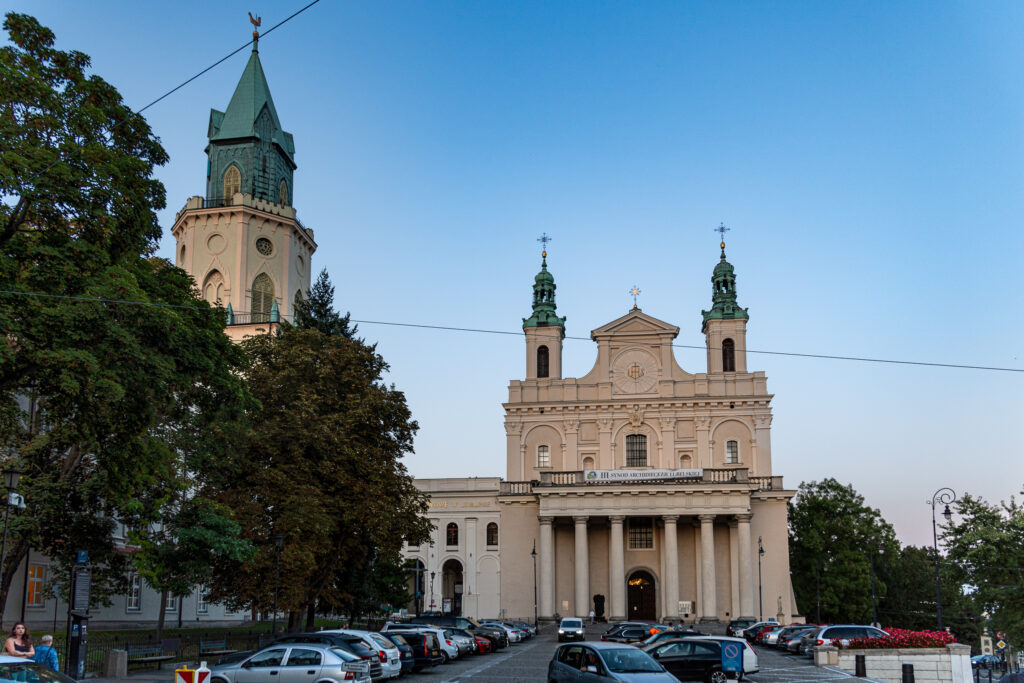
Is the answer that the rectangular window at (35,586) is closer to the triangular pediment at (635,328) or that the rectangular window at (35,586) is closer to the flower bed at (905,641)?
the flower bed at (905,641)

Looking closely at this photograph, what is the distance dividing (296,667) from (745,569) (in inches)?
1722

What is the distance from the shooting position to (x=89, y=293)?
68.7 feet

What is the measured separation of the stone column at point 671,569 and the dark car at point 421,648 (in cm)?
3112

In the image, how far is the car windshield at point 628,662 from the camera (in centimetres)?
1712

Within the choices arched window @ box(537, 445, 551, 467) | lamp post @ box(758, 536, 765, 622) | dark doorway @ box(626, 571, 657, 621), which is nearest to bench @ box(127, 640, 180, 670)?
dark doorway @ box(626, 571, 657, 621)

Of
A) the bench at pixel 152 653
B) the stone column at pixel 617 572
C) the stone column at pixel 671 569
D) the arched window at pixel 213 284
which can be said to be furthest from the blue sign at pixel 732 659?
the arched window at pixel 213 284

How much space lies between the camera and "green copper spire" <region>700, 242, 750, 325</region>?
2702 inches

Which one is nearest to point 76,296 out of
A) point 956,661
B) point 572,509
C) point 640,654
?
point 640,654

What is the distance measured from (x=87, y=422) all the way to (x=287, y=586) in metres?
11.8

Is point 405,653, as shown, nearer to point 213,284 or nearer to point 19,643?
point 19,643

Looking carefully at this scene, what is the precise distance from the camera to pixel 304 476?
111 feet

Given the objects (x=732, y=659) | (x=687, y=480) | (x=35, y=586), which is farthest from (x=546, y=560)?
(x=732, y=659)

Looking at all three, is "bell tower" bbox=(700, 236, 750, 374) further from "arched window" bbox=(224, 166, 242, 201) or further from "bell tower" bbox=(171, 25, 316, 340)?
"arched window" bbox=(224, 166, 242, 201)

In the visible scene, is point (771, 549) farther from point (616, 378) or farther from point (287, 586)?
point (287, 586)
